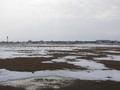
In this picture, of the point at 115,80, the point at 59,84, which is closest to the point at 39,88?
the point at 59,84

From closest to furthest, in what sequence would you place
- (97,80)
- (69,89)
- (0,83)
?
(69,89) → (0,83) → (97,80)

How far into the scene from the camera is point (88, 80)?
48.5 ft

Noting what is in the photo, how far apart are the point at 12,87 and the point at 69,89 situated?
3.65 metres

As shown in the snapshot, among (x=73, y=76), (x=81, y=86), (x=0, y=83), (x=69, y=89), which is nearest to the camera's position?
(x=69, y=89)

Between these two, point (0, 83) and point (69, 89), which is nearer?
point (69, 89)

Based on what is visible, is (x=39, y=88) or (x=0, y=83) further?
(x=0, y=83)

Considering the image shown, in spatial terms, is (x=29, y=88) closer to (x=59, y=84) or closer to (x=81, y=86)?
(x=59, y=84)

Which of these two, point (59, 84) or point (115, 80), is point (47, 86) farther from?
point (115, 80)

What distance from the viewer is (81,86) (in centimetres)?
1280

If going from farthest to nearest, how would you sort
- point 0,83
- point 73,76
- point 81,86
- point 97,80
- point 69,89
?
point 73,76 < point 97,80 < point 0,83 < point 81,86 < point 69,89

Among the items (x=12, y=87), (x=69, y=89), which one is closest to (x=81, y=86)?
(x=69, y=89)

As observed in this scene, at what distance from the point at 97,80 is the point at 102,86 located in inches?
74.2

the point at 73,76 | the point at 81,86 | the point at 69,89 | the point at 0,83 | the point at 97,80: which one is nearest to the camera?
the point at 69,89

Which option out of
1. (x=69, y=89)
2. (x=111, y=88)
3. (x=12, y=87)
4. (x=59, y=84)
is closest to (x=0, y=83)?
(x=12, y=87)
